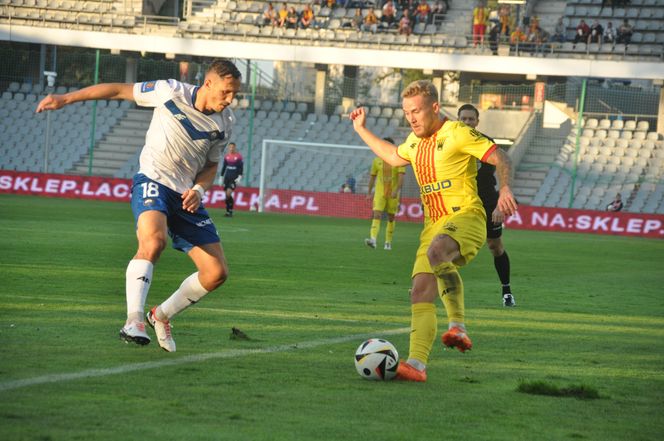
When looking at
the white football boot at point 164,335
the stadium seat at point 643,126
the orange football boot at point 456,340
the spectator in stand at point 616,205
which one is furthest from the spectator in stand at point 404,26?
the orange football boot at point 456,340

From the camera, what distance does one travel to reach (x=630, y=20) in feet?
146

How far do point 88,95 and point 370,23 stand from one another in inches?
1494

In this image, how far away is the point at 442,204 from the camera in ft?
24.4

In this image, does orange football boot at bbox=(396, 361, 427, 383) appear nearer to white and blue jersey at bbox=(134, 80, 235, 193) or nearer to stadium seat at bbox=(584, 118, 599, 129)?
white and blue jersey at bbox=(134, 80, 235, 193)

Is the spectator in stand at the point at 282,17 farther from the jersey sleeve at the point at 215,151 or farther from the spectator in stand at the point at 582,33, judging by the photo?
the jersey sleeve at the point at 215,151

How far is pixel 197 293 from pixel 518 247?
17282mm

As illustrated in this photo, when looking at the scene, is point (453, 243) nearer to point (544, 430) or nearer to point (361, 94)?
point (544, 430)

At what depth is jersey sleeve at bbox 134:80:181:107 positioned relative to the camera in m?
7.43

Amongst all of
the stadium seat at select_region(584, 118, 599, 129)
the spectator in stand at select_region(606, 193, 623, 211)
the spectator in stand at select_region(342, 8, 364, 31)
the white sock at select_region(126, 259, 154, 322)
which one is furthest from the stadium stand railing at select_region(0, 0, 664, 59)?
the white sock at select_region(126, 259, 154, 322)

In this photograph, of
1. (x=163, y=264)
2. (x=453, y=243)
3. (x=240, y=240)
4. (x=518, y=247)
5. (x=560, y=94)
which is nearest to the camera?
(x=453, y=243)

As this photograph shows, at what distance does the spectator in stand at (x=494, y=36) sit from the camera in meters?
42.3

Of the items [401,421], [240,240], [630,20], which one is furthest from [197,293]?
[630,20]

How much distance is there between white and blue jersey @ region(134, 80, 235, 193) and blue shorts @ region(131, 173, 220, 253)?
0.08 metres

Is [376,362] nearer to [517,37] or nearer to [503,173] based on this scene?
[503,173]
